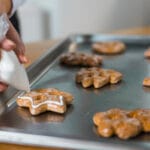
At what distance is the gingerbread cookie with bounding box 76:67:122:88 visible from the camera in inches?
35.9

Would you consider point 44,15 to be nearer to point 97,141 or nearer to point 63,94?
point 63,94

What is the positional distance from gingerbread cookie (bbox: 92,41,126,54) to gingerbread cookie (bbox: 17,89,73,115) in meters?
0.39

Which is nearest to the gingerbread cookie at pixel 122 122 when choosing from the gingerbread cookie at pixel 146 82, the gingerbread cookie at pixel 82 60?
the gingerbread cookie at pixel 146 82

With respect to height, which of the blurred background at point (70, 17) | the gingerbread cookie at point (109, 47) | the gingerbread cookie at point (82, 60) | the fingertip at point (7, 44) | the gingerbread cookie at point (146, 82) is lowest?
the blurred background at point (70, 17)

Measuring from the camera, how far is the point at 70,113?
30.3 inches

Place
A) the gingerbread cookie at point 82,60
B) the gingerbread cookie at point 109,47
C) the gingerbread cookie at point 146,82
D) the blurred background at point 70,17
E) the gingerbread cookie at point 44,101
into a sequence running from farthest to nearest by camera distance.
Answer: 1. the blurred background at point 70,17
2. the gingerbread cookie at point 109,47
3. the gingerbread cookie at point 82,60
4. the gingerbread cookie at point 146,82
5. the gingerbread cookie at point 44,101

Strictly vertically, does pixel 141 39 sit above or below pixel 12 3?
below

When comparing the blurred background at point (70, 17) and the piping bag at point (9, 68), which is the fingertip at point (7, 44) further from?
the blurred background at point (70, 17)

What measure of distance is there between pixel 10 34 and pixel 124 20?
1617mm

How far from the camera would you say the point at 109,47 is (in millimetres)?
1207

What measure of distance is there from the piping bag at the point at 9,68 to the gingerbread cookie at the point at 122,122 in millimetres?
187

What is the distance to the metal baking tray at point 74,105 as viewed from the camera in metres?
0.65

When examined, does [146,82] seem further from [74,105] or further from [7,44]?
[7,44]

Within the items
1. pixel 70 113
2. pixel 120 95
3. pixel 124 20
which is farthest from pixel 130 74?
pixel 124 20
